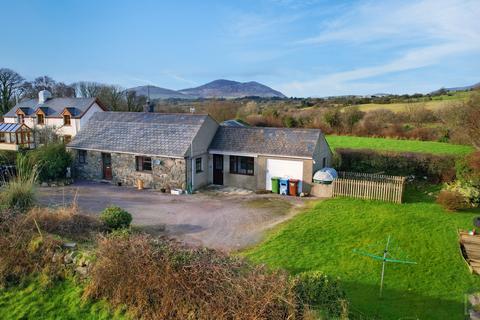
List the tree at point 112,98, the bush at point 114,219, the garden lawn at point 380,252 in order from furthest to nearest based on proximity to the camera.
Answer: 1. the tree at point 112,98
2. the bush at point 114,219
3. the garden lawn at point 380,252

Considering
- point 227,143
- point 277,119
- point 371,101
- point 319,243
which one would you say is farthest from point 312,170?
point 371,101

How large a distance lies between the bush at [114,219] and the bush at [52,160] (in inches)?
446

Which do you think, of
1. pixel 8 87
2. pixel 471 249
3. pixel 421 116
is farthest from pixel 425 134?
pixel 8 87

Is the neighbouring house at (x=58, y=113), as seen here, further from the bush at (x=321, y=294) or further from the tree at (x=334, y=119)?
the bush at (x=321, y=294)

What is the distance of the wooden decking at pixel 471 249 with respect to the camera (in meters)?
11.0

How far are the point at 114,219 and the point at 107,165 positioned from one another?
11800 mm

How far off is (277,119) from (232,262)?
126 ft

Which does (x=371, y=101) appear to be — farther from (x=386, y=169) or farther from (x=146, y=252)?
(x=146, y=252)

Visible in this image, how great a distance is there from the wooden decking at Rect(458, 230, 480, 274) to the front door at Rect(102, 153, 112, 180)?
66.1ft

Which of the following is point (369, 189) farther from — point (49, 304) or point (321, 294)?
point (49, 304)

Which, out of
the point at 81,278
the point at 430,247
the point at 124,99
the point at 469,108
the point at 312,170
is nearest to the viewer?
the point at 81,278

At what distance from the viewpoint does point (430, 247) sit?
1267cm

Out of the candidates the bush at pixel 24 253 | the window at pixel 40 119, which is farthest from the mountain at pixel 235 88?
the bush at pixel 24 253

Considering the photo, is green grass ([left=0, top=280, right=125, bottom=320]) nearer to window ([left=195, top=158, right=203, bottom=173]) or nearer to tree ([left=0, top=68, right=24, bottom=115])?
window ([left=195, top=158, right=203, bottom=173])
